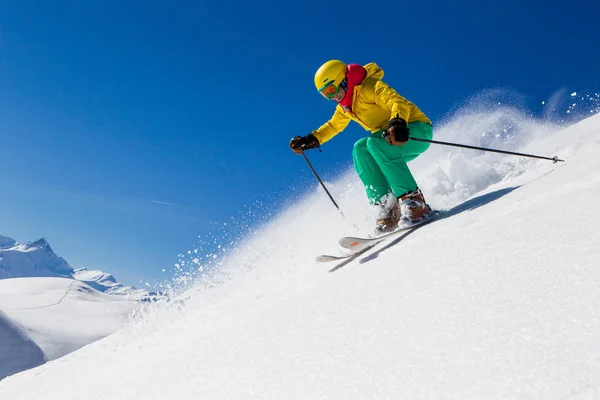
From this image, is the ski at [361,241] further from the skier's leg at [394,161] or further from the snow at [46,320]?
the snow at [46,320]

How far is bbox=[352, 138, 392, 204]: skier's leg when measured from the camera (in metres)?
5.48

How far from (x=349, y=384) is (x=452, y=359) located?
15.5 inches

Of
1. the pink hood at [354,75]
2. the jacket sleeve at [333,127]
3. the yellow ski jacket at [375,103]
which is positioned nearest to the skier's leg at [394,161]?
the yellow ski jacket at [375,103]

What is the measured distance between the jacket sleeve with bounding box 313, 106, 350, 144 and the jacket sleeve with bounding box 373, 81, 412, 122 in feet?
3.61

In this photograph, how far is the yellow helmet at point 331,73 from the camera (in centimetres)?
516

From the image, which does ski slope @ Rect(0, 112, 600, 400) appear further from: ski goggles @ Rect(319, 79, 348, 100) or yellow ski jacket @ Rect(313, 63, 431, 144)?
ski goggles @ Rect(319, 79, 348, 100)

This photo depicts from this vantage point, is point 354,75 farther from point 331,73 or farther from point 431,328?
point 431,328

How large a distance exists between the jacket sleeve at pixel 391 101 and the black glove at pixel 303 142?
1422 mm

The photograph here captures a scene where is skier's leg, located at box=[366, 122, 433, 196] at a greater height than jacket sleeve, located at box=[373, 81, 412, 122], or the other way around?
jacket sleeve, located at box=[373, 81, 412, 122]

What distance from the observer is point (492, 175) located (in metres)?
6.77

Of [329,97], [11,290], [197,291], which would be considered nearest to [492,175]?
[329,97]

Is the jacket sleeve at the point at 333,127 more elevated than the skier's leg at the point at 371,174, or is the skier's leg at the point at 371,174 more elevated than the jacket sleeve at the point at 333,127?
the jacket sleeve at the point at 333,127

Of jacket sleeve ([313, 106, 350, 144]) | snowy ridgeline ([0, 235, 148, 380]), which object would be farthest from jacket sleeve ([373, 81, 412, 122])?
snowy ridgeline ([0, 235, 148, 380])

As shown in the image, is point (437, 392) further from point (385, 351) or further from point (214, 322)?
point (214, 322)
